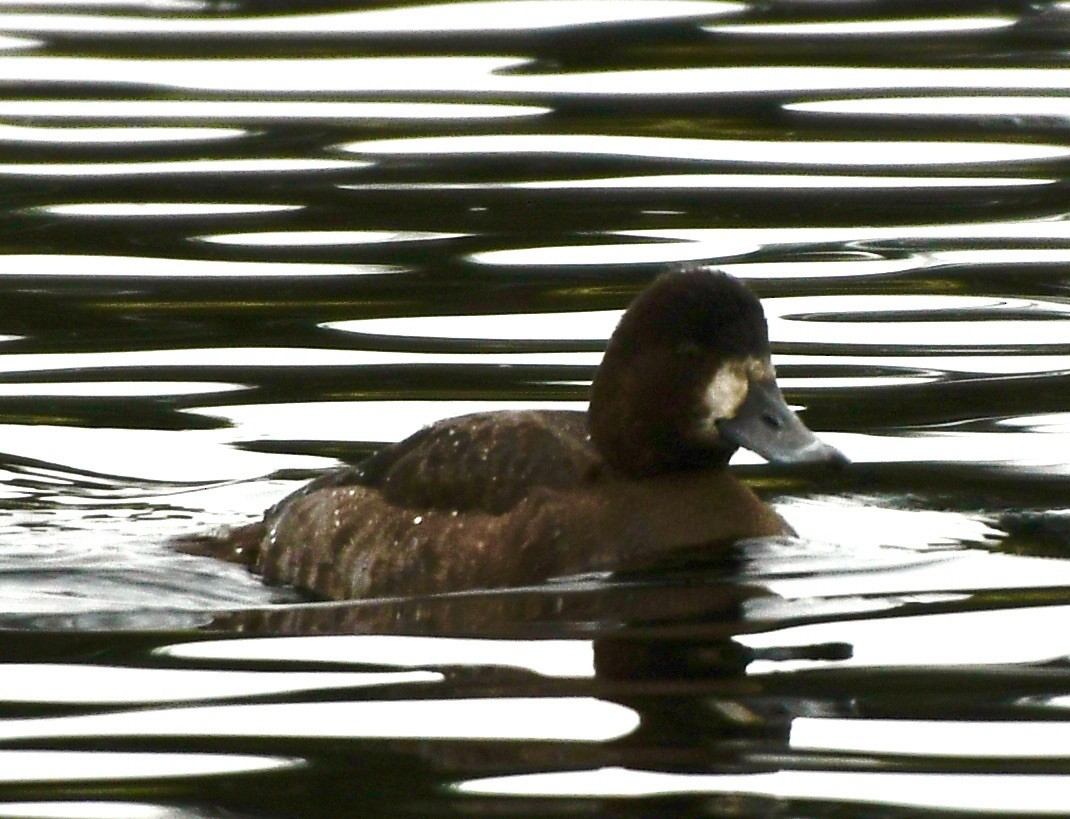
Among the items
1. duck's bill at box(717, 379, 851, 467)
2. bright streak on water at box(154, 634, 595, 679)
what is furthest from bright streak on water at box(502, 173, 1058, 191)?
bright streak on water at box(154, 634, 595, 679)

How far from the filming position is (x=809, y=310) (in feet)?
36.8

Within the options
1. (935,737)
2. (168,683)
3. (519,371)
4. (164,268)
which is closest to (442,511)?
(168,683)

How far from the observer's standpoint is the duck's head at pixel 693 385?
7.57 m

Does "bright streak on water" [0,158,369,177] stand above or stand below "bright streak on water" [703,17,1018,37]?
below

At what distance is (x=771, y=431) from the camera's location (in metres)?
7.60

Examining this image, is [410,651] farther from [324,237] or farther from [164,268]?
[324,237]

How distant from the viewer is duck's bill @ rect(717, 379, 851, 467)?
7.55 m

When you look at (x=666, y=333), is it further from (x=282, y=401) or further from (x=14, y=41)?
(x=14, y=41)

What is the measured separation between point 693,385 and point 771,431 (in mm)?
247

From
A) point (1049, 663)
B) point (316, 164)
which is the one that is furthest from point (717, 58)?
point (1049, 663)

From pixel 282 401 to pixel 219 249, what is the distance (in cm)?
241

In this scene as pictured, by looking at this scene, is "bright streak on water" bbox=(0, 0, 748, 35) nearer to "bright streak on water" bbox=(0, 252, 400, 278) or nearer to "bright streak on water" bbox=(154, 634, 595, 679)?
"bright streak on water" bbox=(0, 252, 400, 278)

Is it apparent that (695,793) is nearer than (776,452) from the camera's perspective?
Yes

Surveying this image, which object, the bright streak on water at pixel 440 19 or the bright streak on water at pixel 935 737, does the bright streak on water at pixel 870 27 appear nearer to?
the bright streak on water at pixel 440 19
